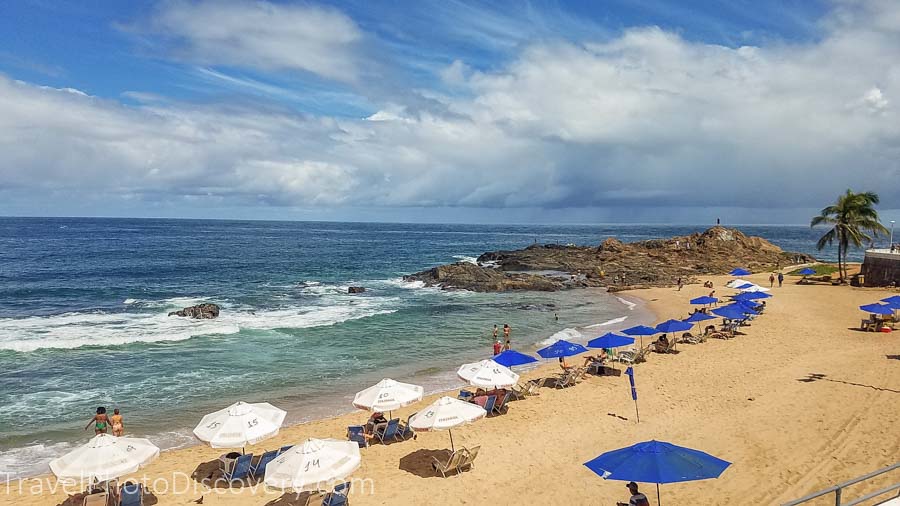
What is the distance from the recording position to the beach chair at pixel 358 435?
1443 centimetres

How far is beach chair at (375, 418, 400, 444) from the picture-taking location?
587 inches

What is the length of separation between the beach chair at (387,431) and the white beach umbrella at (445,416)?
7.42 ft

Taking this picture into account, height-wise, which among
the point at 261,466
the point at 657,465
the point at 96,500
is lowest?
the point at 261,466

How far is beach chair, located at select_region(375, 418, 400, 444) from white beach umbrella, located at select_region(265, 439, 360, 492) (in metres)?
4.14

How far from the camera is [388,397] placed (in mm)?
14141

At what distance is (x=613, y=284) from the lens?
1959 inches

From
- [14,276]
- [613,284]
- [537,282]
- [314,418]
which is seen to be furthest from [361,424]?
[14,276]

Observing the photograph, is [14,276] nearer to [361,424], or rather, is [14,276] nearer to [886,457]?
[361,424]

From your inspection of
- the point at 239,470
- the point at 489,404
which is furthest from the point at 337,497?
the point at 489,404

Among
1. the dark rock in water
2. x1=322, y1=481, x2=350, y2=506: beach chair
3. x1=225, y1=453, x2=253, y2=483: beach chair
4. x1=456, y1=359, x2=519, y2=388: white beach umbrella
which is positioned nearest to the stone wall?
x1=456, y1=359, x2=519, y2=388: white beach umbrella

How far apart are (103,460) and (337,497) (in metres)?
4.66

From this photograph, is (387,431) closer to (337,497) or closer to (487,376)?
(487,376)

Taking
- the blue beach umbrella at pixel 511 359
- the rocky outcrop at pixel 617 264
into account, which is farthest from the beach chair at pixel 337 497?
the rocky outcrop at pixel 617 264

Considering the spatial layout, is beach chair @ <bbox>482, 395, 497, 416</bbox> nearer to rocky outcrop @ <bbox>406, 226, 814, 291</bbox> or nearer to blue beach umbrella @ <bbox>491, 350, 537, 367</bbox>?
blue beach umbrella @ <bbox>491, 350, 537, 367</bbox>
